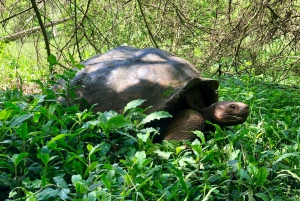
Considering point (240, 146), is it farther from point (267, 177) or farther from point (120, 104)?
point (120, 104)

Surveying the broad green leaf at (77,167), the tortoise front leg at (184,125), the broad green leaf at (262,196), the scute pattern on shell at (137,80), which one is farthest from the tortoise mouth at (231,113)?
the broad green leaf at (77,167)

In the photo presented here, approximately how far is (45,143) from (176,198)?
2.39ft

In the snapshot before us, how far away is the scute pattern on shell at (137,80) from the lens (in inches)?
110

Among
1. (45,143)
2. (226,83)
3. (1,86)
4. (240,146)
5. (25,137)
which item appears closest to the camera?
(25,137)

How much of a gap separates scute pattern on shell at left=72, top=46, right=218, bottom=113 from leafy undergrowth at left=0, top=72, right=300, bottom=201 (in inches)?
14.5

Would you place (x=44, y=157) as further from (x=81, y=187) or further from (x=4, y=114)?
(x=4, y=114)

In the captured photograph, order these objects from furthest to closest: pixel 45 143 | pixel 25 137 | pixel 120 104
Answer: pixel 120 104 < pixel 45 143 < pixel 25 137

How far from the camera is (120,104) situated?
282 centimetres

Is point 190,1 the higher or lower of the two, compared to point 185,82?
higher

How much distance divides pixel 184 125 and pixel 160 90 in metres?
0.29

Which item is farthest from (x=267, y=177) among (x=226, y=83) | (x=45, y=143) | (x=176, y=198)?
(x=226, y=83)

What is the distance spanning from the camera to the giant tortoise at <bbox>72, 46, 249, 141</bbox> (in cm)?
276

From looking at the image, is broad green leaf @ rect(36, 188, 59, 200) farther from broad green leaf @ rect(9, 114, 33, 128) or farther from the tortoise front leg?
the tortoise front leg

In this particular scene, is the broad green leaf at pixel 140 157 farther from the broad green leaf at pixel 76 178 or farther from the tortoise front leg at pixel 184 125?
the tortoise front leg at pixel 184 125
